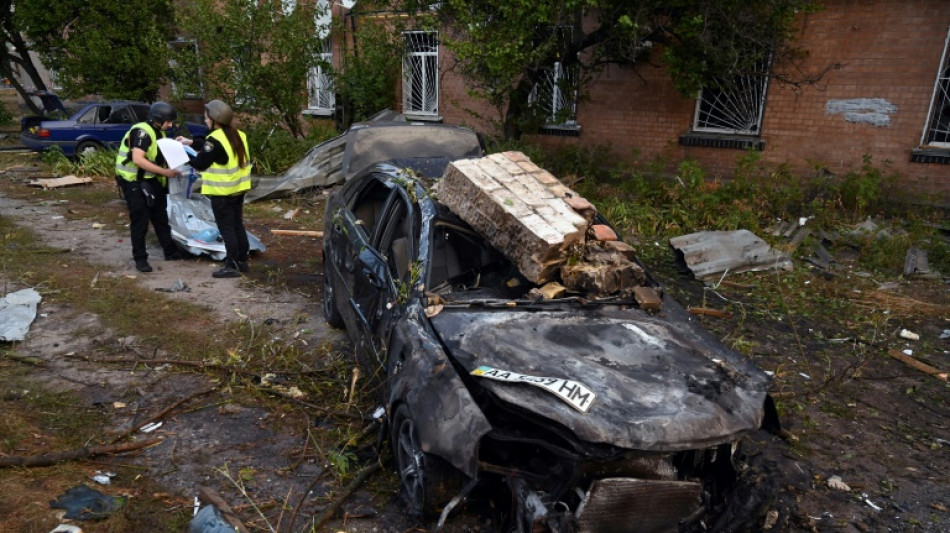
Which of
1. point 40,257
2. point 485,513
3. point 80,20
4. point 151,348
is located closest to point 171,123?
point 40,257

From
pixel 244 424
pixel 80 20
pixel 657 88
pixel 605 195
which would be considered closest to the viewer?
pixel 244 424

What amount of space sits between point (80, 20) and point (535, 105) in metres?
12.0

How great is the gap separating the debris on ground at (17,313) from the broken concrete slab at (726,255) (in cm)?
642

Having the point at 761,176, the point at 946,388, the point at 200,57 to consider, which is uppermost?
the point at 200,57

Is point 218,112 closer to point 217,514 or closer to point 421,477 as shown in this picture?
point 217,514

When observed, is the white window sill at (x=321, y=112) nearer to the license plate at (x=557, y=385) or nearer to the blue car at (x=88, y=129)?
the blue car at (x=88, y=129)

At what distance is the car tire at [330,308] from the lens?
5.30 m

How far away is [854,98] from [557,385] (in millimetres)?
8376

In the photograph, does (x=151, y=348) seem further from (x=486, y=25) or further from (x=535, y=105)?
(x=535, y=105)

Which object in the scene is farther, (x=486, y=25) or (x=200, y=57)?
(x=200, y=57)

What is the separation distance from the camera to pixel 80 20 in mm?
15477

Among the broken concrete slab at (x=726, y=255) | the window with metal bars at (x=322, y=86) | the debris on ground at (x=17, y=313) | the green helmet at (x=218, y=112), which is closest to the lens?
the debris on ground at (x=17, y=313)

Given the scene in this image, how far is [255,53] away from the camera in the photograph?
1170 cm

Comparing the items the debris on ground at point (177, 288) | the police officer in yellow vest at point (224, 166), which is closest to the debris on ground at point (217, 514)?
the debris on ground at point (177, 288)
